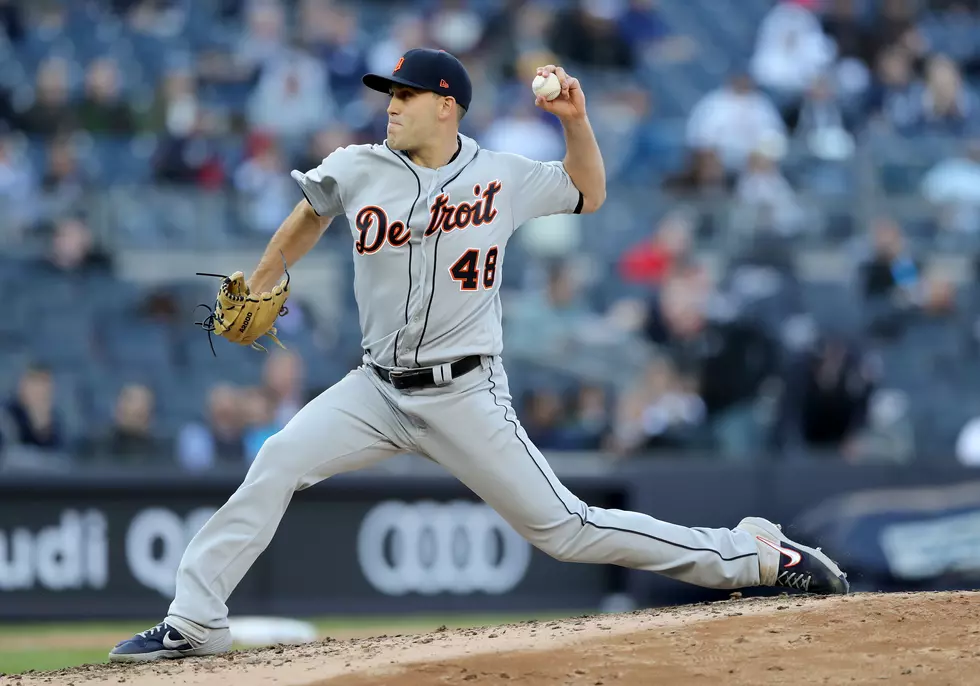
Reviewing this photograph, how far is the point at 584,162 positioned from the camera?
16.7ft

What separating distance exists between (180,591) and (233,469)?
173 inches

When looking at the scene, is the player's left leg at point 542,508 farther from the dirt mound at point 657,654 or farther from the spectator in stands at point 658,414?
the spectator in stands at point 658,414

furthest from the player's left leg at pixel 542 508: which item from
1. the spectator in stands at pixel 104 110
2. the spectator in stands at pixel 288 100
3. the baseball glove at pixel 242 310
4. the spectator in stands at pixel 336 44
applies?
the spectator in stands at pixel 336 44

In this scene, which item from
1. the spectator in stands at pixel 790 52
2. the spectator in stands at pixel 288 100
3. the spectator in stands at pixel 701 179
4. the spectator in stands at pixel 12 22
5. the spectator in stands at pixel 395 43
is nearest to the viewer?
the spectator in stands at pixel 701 179

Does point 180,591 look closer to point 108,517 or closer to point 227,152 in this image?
point 108,517

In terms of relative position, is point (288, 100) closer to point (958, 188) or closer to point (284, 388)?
point (284, 388)

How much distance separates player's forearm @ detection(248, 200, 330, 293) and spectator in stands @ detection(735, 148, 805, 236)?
22.7 ft

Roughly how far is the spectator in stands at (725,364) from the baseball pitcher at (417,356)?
512cm

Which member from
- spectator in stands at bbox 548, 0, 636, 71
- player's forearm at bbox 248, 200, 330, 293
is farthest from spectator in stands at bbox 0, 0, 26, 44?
player's forearm at bbox 248, 200, 330, 293

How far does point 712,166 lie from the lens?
39.0ft

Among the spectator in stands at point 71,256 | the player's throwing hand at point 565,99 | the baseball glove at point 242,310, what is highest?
the spectator in stands at point 71,256

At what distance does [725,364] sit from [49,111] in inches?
224

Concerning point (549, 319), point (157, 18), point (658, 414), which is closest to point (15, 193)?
point (157, 18)

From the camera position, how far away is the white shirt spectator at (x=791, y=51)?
1334 centimetres
